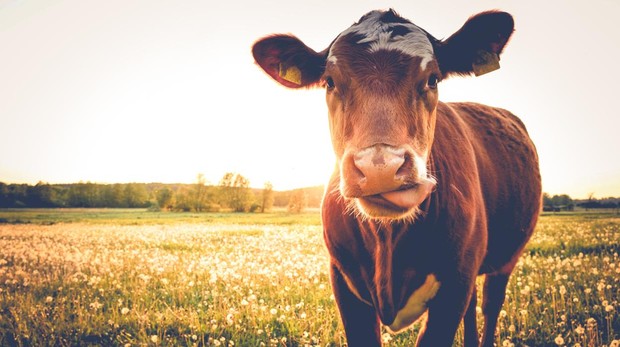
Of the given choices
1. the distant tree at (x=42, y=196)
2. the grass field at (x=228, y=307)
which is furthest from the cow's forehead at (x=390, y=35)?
the distant tree at (x=42, y=196)

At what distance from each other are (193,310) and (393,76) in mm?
4442

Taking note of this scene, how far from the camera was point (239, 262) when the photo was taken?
28.2 ft

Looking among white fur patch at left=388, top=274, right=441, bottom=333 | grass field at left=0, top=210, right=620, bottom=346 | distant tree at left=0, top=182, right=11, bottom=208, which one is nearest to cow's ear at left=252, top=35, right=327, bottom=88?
white fur patch at left=388, top=274, right=441, bottom=333

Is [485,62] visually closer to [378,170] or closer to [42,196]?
[378,170]

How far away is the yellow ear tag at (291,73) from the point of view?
11.7 ft

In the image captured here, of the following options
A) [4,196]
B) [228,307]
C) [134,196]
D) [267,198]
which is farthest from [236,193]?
[228,307]

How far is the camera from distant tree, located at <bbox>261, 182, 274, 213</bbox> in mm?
97812

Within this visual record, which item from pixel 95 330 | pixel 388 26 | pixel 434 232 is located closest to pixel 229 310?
pixel 95 330

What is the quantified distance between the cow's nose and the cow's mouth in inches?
2.8

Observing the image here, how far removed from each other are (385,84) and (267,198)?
96.3m

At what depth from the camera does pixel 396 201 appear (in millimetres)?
2082

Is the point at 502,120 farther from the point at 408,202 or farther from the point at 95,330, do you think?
the point at 95,330

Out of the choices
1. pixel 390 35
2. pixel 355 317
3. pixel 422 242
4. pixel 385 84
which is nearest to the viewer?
pixel 385 84

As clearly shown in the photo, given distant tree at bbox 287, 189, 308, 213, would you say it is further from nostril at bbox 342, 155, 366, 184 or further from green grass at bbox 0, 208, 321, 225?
nostril at bbox 342, 155, 366, 184
